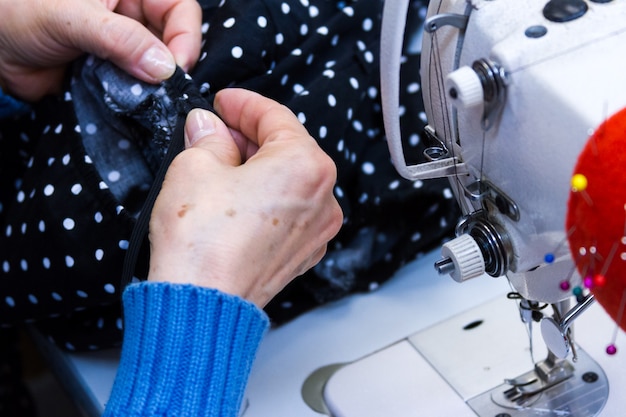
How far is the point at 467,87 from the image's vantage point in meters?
0.51

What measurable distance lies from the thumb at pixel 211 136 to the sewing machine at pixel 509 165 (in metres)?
0.13

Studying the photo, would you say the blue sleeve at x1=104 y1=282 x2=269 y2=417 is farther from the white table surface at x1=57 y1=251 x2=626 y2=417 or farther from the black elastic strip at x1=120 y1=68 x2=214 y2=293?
the white table surface at x1=57 y1=251 x2=626 y2=417

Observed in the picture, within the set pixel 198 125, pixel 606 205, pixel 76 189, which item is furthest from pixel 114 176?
pixel 606 205

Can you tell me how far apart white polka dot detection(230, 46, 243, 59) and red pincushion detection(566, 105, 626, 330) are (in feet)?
1.23

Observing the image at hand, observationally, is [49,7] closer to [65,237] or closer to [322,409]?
[65,237]

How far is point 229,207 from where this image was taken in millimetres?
544

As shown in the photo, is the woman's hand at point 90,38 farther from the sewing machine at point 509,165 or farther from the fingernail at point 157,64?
the sewing machine at point 509,165

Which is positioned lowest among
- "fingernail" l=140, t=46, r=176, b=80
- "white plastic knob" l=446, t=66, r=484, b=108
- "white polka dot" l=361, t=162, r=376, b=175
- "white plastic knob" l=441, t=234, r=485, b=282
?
"white polka dot" l=361, t=162, r=376, b=175

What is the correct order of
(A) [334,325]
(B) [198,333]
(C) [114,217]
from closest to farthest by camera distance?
(B) [198,333]
(C) [114,217]
(A) [334,325]

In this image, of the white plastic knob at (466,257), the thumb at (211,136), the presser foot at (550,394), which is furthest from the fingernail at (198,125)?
the presser foot at (550,394)

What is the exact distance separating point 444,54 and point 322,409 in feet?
1.15

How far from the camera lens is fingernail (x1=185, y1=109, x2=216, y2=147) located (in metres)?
0.64

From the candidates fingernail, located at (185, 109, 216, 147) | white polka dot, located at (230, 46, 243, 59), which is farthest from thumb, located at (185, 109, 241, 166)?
white polka dot, located at (230, 46, 243, 59)

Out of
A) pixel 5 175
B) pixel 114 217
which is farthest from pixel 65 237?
pixel 5 175
